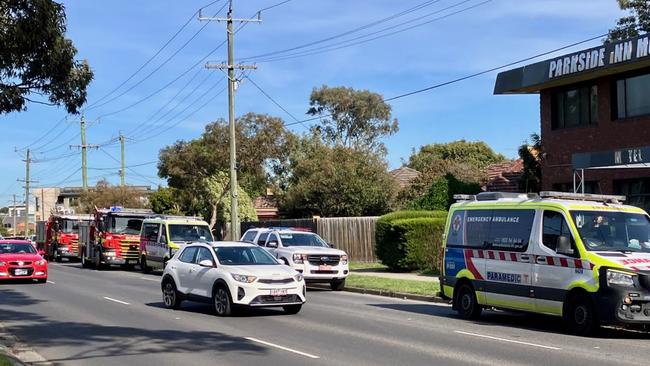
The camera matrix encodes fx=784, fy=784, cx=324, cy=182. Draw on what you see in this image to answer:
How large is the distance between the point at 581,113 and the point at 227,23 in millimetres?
16040

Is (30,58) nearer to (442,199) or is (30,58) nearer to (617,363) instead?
(617,363)

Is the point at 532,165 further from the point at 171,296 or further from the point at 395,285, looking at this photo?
the point at 171,296

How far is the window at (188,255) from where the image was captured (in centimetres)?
1723

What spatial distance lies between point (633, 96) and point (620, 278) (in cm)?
1390

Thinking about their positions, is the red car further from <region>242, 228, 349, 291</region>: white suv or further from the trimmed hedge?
the trimmed hedge

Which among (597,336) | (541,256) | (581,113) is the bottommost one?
(597,336)

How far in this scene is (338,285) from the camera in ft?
76.8

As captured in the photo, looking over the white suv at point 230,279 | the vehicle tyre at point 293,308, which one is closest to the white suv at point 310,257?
the white suv at point 230,279

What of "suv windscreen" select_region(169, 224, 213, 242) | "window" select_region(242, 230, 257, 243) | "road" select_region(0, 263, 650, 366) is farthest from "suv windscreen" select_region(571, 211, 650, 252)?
"suv windscreen" select_region(169, 224, 213, 242)

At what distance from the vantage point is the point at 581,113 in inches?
1062

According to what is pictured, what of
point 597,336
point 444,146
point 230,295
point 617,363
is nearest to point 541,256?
point 597,336

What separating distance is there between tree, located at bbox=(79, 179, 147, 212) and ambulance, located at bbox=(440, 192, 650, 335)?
175 feet

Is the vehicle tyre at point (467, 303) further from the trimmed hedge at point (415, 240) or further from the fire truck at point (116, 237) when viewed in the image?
the fire truck at point (116, 237)

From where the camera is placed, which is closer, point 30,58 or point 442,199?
point 30,58
